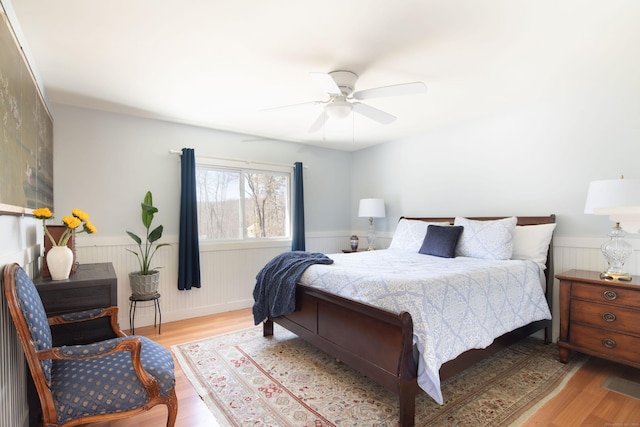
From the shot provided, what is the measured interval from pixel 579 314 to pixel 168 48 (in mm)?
3873

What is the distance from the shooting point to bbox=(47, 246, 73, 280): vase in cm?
208

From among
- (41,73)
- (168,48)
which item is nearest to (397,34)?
(168,48)

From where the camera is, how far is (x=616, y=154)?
2.80 m

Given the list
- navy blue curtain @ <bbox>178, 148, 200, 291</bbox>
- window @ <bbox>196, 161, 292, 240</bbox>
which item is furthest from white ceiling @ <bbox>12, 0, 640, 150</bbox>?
window @ <bbox>196, 161, 292, 240</bbox>

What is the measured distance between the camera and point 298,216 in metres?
4.74

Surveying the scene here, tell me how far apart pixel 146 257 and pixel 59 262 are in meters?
1.39

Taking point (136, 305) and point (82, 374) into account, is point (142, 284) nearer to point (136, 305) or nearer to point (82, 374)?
point (136, 305)

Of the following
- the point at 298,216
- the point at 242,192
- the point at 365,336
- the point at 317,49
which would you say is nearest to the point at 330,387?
the point at 365,336

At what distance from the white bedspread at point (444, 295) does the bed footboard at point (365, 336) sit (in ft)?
0.22

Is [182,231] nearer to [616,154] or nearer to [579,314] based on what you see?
[579,314]

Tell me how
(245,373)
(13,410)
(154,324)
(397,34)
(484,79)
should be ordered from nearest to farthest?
(13,410)
(397,34)
(245,373)
(484,79)
(154,324)

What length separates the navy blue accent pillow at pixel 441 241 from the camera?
334 cm

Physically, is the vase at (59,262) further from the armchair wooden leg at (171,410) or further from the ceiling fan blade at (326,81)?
the ceiling fan blade at (326,81)

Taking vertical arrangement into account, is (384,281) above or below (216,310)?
above
